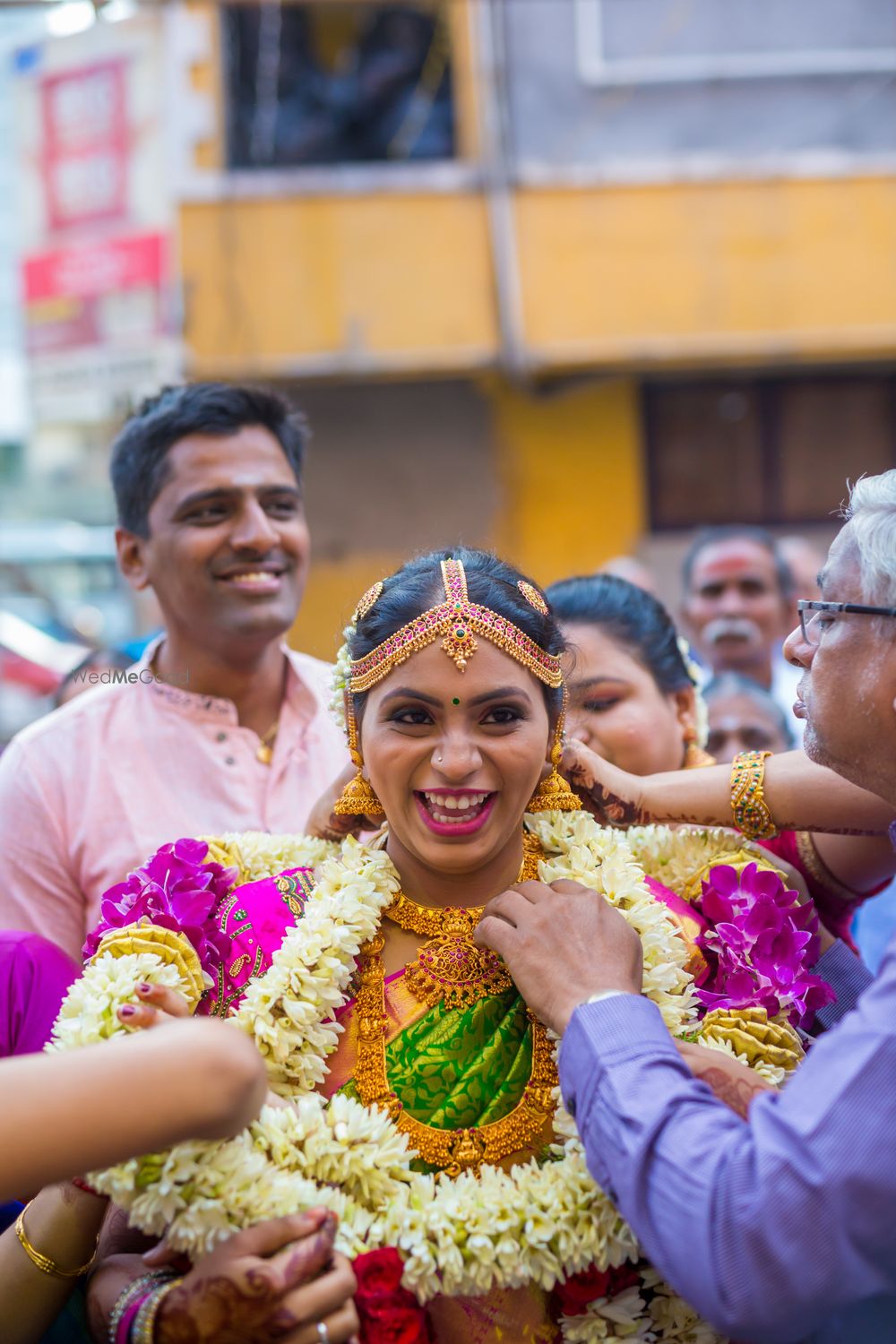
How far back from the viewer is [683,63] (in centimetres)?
1052

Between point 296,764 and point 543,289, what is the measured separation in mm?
7680

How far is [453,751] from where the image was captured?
2.39 m

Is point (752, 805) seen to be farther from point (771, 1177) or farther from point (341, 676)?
point (771, 1177)

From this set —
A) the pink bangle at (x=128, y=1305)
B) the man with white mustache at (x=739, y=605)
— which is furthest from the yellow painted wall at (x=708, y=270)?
the pink bangle at (x=128, y=1305)

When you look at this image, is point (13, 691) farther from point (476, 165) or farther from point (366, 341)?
point (476, 165)

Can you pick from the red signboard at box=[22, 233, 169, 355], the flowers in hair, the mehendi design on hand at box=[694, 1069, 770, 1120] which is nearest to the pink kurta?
the flowers in hair

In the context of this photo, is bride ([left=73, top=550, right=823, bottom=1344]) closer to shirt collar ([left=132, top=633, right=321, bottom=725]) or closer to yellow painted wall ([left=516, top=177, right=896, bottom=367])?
shirt collar ([left=132, top=633, right=321, bottom=725])

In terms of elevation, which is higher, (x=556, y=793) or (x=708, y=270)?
(x=708, y=270)

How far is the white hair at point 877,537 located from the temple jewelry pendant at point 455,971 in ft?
3.10

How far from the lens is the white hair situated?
6.95ft

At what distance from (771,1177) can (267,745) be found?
2.19 metres

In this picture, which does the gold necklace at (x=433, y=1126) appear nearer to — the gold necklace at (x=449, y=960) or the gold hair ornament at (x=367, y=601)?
the gold necklace at (x=449, y=960)

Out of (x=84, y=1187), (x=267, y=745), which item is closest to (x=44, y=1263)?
(x=84, y=1187)

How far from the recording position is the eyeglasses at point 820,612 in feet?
6.97
